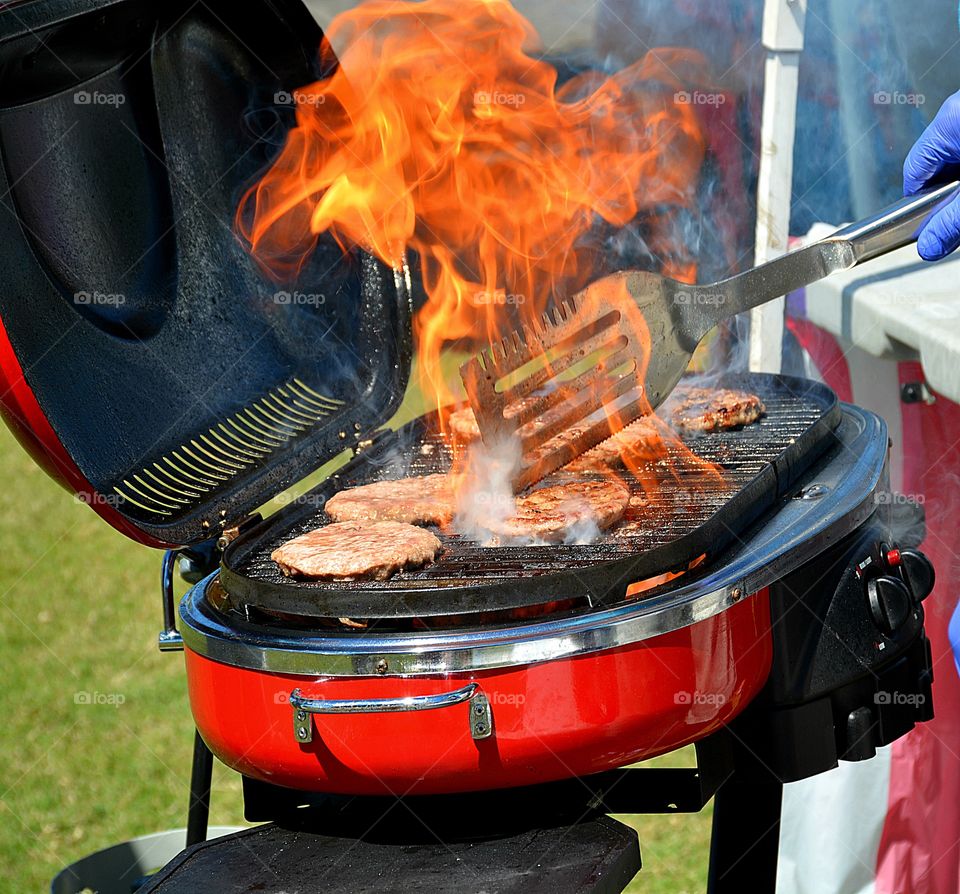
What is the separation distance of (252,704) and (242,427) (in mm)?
986

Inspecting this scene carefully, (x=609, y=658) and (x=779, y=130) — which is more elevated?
(x=779, y=130)

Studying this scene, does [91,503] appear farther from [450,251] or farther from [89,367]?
[450,251]

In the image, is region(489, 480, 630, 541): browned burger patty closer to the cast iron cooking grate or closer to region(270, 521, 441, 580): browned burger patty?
the cast iron cooking grate

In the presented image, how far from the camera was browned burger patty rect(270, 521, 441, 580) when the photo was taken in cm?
208

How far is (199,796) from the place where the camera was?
8.95ft

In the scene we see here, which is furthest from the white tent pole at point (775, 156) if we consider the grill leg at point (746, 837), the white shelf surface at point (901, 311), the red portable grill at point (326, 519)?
the grill leg at point (746, 837)

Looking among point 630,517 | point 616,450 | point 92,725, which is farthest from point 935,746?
point 92,725

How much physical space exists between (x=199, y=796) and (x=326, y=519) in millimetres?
779

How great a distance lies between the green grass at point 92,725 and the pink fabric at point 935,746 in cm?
70

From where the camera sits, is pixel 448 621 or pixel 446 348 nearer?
pixel 448 621

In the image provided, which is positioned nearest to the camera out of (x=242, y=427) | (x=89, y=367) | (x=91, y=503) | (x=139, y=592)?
(x=91, y=503)

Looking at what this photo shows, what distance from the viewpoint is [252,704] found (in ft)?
6.50

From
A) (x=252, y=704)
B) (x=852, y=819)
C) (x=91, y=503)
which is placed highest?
(x=91, y=503)

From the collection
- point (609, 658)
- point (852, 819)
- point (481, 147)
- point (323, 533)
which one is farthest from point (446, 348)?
point (852, 819)
